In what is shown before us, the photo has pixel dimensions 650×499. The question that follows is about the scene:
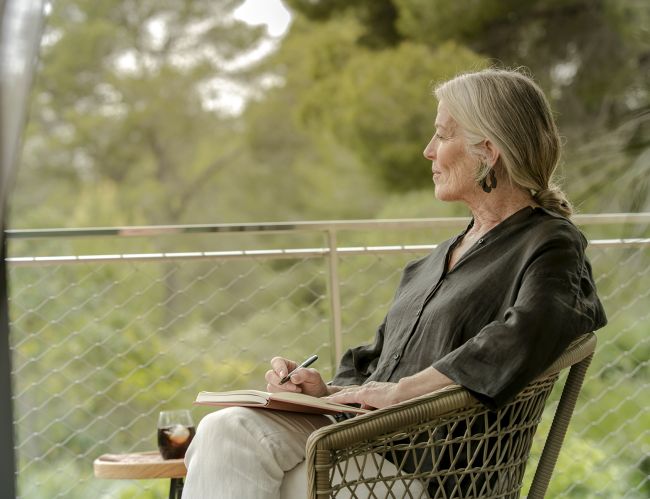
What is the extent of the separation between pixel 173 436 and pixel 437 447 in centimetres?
78

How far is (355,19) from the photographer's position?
10.4 metres

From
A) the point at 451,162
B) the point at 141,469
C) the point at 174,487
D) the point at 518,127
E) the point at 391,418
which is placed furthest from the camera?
the point at 174,487

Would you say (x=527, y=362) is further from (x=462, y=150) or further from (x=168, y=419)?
(x=168, y=419)

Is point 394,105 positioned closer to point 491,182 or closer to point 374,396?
point 491,182

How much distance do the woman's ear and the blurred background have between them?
4.34m

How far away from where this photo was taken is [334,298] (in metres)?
3.00

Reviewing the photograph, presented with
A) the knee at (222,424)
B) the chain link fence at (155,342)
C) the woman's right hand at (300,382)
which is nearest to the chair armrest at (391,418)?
the knee at (222,424)

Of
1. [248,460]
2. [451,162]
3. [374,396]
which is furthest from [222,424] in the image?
[451,162]

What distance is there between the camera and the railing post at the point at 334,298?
9.73ft

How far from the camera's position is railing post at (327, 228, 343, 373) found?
2.96m

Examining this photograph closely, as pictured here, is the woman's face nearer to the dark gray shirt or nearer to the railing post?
the dark gray shirt

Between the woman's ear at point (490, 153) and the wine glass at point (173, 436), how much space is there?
3.22 feet

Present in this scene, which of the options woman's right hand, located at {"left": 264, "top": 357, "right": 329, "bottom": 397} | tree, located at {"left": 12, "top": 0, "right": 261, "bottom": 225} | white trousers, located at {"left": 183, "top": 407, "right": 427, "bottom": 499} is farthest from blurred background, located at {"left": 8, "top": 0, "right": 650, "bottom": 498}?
white trousers, located at {"left": 183, "top": 407, "right": 427, "bottom": 499}

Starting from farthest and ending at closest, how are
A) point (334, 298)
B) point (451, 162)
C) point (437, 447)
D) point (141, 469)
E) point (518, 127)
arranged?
point (334, 298) < point (141, 469) < point (451, 162) < point (518, 127) < point (437, 447)
